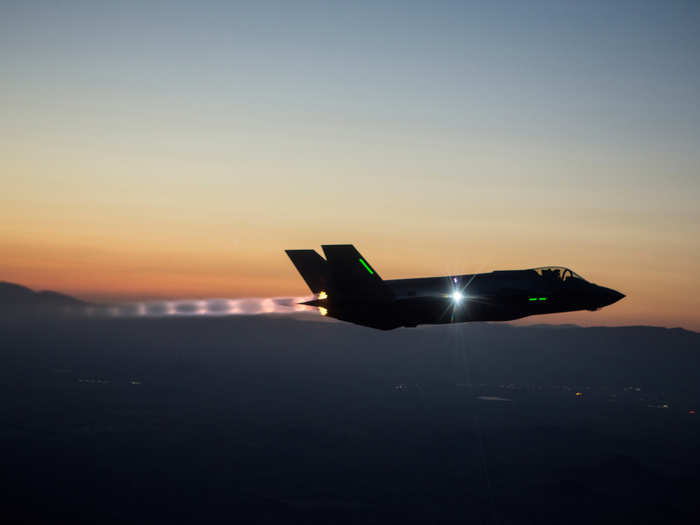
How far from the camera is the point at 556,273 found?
2069 inches

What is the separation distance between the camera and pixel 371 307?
46969 mm

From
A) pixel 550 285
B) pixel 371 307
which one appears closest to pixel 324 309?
pixel 371 307

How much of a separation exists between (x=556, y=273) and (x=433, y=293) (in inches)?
518

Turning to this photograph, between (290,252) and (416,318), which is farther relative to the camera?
(290,252)

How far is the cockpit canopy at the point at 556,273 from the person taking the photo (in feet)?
171

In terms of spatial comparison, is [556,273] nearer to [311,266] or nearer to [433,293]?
[433,293]

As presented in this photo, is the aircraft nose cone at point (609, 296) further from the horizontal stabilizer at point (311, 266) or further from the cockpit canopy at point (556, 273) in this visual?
the horizontal stabilizer at point (311, 266)

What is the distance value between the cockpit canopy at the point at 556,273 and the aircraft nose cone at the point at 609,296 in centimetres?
233

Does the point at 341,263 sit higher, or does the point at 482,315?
the point at 341,263

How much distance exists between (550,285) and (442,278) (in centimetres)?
1077

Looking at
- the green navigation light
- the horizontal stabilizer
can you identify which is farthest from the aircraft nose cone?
the horizontal stabilizer

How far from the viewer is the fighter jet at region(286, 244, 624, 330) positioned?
152 ft

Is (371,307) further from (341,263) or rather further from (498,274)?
(498,274)

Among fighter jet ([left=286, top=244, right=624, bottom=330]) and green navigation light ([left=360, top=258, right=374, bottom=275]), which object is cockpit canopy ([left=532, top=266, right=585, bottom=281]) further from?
green navigation light ([left=360, top=258, right=374, bottom=275])
